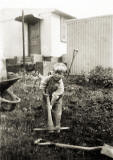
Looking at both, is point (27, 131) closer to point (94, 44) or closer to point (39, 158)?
point (39, 158)

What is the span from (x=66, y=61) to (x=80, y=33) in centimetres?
165

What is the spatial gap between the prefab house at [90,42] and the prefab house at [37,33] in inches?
54.3

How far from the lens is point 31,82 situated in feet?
31.5

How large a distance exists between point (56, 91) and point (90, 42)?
7.51 metres

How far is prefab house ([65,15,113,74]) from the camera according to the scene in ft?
37.0

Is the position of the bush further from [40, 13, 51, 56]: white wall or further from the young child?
the young child

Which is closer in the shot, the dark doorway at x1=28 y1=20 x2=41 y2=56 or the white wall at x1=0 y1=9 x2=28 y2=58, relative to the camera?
the dark doorway at x1=28 y1=20 x2=41 y2=56

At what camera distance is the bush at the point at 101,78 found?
376 inches

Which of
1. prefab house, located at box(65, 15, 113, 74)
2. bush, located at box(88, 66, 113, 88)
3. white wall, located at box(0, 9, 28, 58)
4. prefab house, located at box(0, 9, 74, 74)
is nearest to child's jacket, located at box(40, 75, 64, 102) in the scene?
bush, located at box(88, 66, 113, 88)

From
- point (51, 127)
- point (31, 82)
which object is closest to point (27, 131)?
point (51, 127)

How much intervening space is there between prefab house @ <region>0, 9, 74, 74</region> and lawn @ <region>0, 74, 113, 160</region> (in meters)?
5.42

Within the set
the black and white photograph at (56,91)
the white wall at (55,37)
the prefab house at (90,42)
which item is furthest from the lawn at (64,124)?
the white wall at (55,37)

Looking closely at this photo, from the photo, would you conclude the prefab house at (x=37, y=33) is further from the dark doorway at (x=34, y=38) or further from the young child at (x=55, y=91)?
the young child at (x=55, y=91)

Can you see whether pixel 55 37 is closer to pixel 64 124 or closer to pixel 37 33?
pixel 37 33
